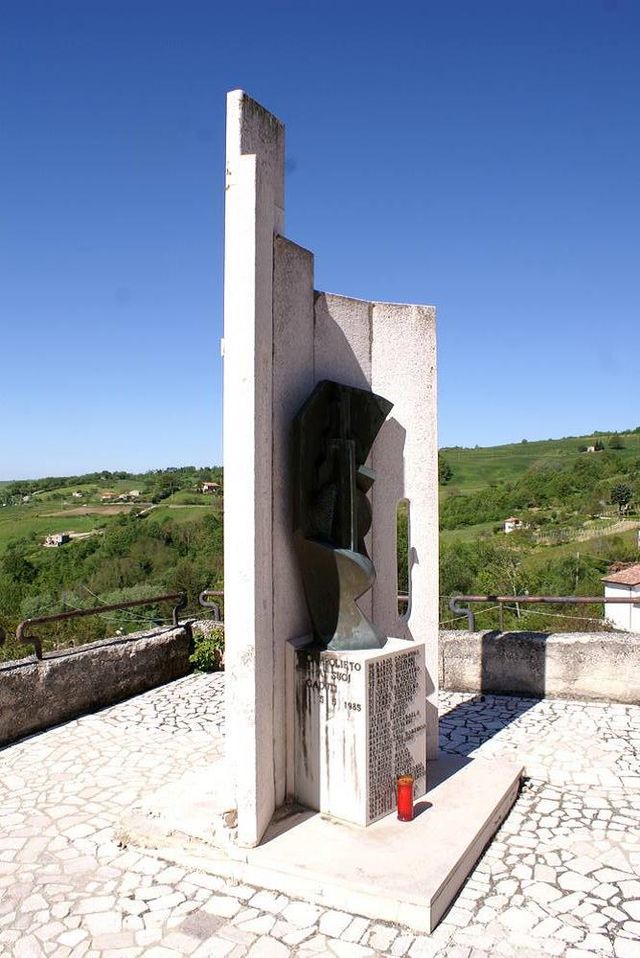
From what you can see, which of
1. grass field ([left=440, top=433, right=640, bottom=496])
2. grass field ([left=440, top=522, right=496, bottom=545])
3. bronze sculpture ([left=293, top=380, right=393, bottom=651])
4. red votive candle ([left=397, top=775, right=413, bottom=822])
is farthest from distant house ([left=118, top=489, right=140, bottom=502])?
red votive candle ([left=397, top=775, right=413, bottom=822])

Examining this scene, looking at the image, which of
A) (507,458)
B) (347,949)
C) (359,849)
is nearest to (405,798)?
(359,849)

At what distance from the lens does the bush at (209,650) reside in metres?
9.27

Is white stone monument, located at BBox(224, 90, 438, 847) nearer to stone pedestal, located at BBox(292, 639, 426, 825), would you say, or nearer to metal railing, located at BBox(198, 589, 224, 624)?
stone pedestal, located at BBox(292, 639, 426, 825)

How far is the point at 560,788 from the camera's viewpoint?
573 centimetres

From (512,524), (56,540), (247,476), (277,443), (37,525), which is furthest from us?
(512,524)

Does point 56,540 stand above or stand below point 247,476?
below

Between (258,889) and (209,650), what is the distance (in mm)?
5177

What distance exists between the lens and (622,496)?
6425 centimetres

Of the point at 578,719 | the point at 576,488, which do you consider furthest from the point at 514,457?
the point at 578,719

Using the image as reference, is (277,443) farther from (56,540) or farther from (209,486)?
(209,486)

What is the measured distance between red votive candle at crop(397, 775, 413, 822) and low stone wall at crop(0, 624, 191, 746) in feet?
14.0

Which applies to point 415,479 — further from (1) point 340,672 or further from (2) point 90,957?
(2) point 90,957

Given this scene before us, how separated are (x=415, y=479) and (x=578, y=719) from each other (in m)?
3.45

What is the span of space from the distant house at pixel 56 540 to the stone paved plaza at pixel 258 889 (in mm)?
45231
